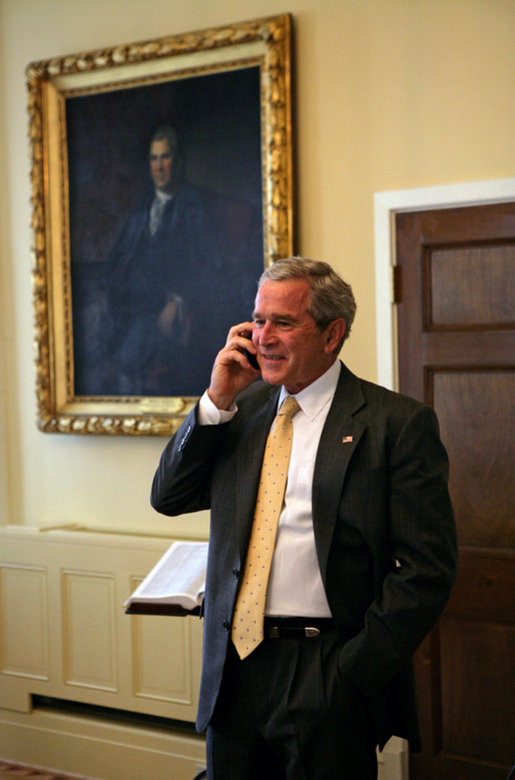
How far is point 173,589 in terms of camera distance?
2510mm

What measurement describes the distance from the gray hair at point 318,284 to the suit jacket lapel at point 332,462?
0.21m

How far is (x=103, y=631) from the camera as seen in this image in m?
3.81

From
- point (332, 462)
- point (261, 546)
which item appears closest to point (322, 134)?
point (332, 462)

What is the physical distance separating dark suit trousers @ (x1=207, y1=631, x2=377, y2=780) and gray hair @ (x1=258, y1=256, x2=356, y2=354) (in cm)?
74

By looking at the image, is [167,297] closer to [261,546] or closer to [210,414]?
[210,414]

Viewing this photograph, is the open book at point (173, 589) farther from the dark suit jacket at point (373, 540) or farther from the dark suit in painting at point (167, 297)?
the dark suit in painting at point (167, 297)

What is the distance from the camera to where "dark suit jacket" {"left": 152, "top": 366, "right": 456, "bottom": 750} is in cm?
191

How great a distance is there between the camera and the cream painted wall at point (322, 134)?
9.96 feet

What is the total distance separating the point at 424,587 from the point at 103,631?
2252mm

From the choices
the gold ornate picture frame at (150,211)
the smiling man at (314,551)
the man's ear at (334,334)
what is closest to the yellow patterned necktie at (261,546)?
the smiling man at (314,551)

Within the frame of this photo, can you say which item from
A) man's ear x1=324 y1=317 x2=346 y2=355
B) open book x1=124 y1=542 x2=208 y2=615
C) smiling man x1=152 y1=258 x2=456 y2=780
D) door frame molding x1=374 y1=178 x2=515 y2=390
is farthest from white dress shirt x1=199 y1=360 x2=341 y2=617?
door frame molding x1=374 y1=178 x2=515 y2=390

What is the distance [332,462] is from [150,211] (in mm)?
2037

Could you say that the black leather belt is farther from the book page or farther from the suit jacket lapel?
the book page

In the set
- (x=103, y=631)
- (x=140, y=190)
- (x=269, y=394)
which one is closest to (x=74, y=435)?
(x=103, y=631)
